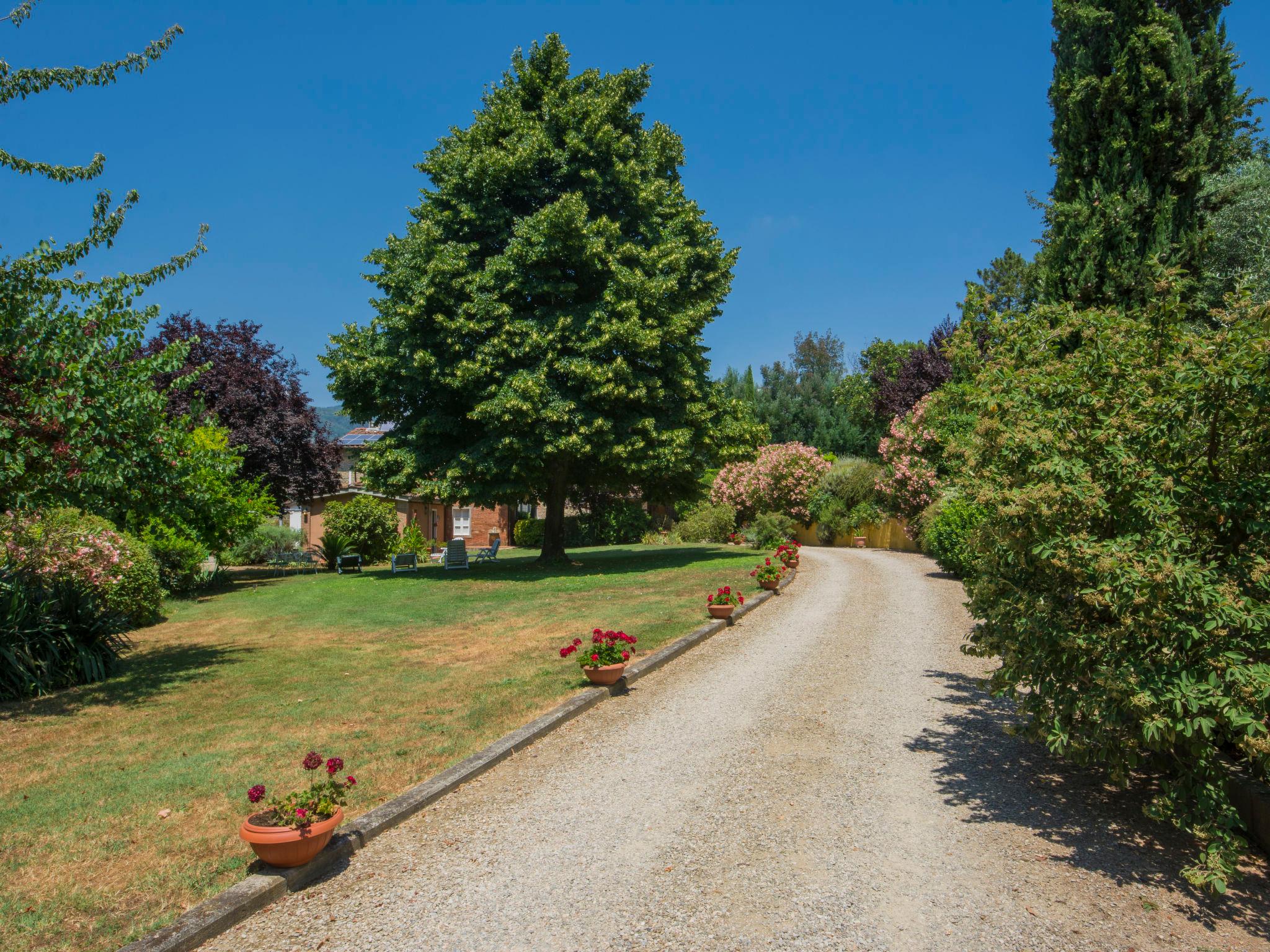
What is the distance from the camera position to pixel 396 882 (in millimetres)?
4332

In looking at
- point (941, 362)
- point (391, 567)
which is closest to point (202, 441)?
point (391, 567)

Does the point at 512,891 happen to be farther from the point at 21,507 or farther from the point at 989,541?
the point at 21,507

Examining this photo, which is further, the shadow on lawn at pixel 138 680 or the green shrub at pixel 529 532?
the green shrub at pixel 529 532

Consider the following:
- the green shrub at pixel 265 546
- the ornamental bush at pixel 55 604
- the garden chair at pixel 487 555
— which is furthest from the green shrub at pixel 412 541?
the ornamental bush at pixel 55 604

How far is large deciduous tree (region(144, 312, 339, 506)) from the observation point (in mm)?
24156

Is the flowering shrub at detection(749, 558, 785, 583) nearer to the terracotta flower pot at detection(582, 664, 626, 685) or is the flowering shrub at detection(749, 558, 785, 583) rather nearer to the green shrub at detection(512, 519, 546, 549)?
the terracotta flower pot at detection(582, 664, 626, 685)

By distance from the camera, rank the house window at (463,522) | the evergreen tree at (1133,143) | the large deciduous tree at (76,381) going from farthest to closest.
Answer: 1. the house window at (463,522)
2. the evergreen tree at (1133,143)
3. the large deciduous tree at (76,381)

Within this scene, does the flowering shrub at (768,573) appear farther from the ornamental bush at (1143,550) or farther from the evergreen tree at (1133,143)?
the ornamental bush at (1143,550)

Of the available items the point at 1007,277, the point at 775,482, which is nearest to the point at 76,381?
the point at 775,482

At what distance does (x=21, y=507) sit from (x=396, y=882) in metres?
7.23

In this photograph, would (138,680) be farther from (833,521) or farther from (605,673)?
(833,521)

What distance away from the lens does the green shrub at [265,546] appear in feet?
94.6

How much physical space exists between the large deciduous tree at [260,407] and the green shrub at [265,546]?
3.91 meters

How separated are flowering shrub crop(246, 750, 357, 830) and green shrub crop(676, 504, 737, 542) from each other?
32227 mm
